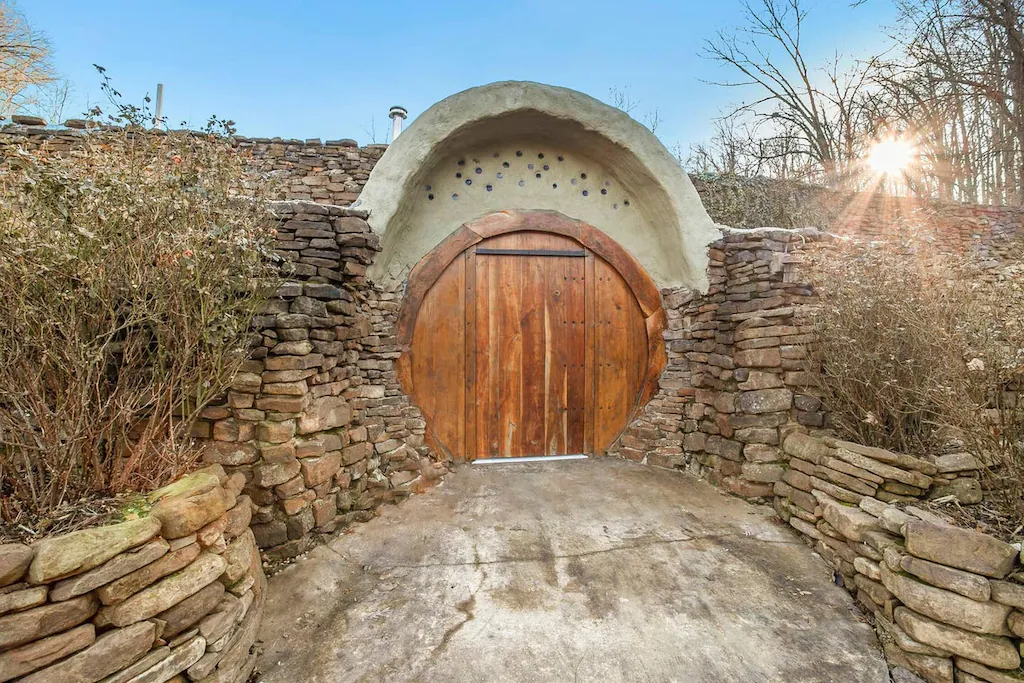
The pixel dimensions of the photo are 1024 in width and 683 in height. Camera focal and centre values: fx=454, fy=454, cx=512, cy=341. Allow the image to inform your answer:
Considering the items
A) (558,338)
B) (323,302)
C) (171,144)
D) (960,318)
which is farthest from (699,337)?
(171,144)

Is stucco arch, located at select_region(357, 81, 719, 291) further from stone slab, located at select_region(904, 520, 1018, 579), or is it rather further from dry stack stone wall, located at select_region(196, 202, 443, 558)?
stone slab, located at select_region(904, 520, 1018, 579)

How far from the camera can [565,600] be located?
8.15 ft

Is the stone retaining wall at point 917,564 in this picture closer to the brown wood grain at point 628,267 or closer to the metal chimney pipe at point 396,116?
the brown wood grain at point 628,267

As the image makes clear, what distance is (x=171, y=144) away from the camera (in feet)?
9.17

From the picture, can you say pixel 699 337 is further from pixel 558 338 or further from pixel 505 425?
pixel 505 425

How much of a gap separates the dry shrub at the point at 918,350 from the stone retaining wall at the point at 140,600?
373 cm

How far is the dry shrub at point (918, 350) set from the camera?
2.41 metres

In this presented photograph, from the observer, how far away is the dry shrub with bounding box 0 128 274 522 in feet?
6.28

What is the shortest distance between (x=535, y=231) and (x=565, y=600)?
3.16m

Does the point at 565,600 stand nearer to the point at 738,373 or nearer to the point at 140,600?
the point at 140,600

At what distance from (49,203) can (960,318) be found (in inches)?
194

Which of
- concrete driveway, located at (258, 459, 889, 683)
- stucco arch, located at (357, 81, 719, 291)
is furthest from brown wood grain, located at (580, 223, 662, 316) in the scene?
concrete driveway, located at (258, 459, 889, 683)

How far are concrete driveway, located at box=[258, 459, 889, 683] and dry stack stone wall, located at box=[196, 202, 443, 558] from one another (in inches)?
11.5

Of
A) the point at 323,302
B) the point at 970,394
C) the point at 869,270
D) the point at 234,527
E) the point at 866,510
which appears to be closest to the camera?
the point at 234,527
